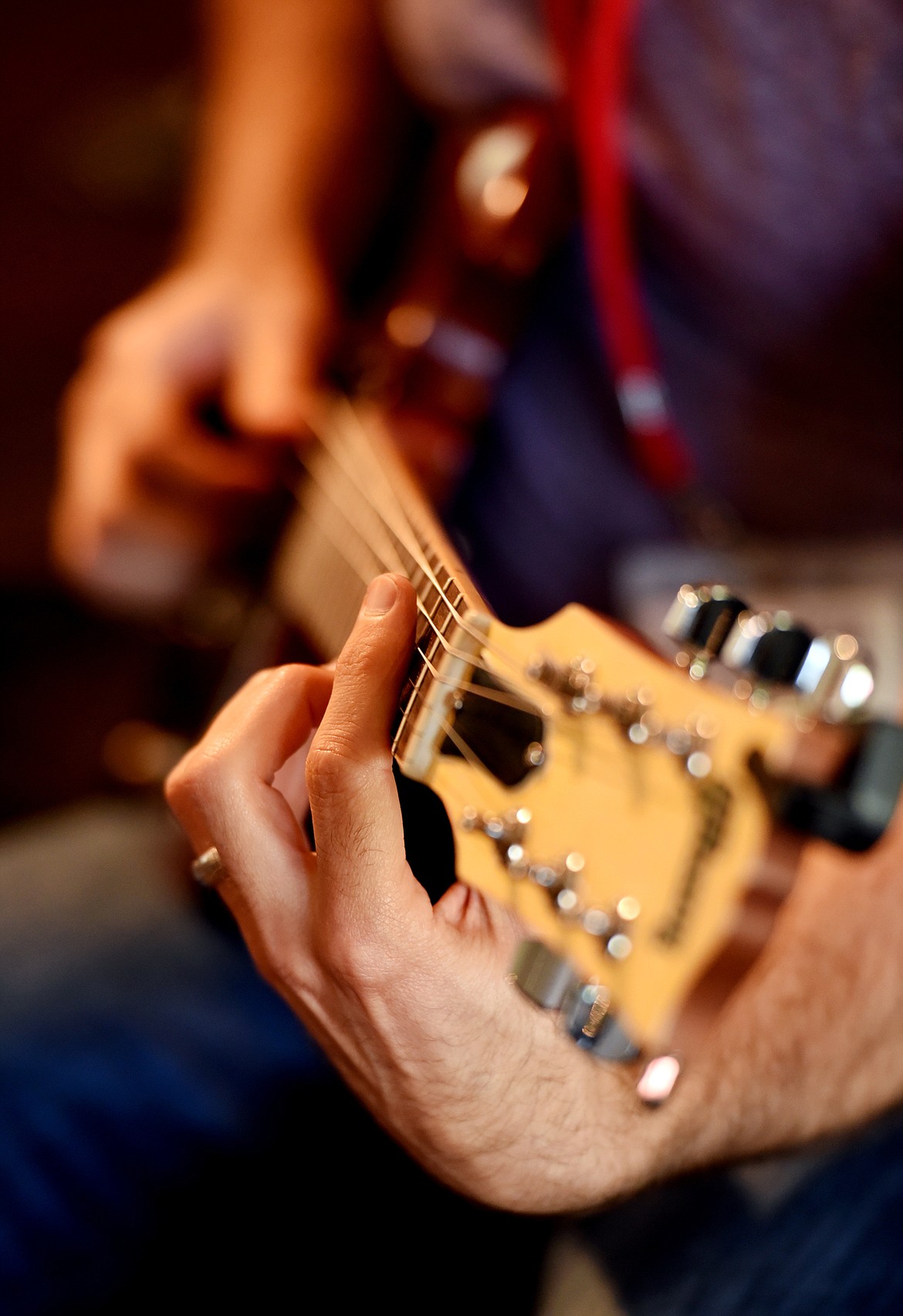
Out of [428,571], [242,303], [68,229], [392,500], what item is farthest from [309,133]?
[68,229]

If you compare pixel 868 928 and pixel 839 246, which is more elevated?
pixel 839 246

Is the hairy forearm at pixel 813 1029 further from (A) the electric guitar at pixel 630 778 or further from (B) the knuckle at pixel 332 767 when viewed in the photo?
(B) the knuckle at pixel 332 767

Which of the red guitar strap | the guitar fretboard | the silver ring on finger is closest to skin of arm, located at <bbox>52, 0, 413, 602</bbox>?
the guitar fretboard

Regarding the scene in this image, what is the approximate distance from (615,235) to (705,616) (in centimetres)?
44

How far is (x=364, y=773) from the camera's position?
241 millimetres

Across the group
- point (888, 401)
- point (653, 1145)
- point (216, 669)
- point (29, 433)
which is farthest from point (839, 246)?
point (29, 433)

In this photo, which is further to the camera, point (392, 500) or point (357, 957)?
point (392, 500)

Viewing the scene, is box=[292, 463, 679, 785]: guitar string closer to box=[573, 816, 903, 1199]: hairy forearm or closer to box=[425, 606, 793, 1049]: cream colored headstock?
box=[425, 606, 793, 1049]: cream colored headstock

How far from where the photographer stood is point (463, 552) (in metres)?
0.30

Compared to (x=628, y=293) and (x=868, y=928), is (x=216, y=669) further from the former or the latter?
(x=868, y=928)

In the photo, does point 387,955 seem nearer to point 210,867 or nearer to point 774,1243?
point 210,867

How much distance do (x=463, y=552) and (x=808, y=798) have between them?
13cm

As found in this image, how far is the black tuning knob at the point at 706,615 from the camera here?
0.87 feet

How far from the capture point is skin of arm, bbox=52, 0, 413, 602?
765 millimetres
